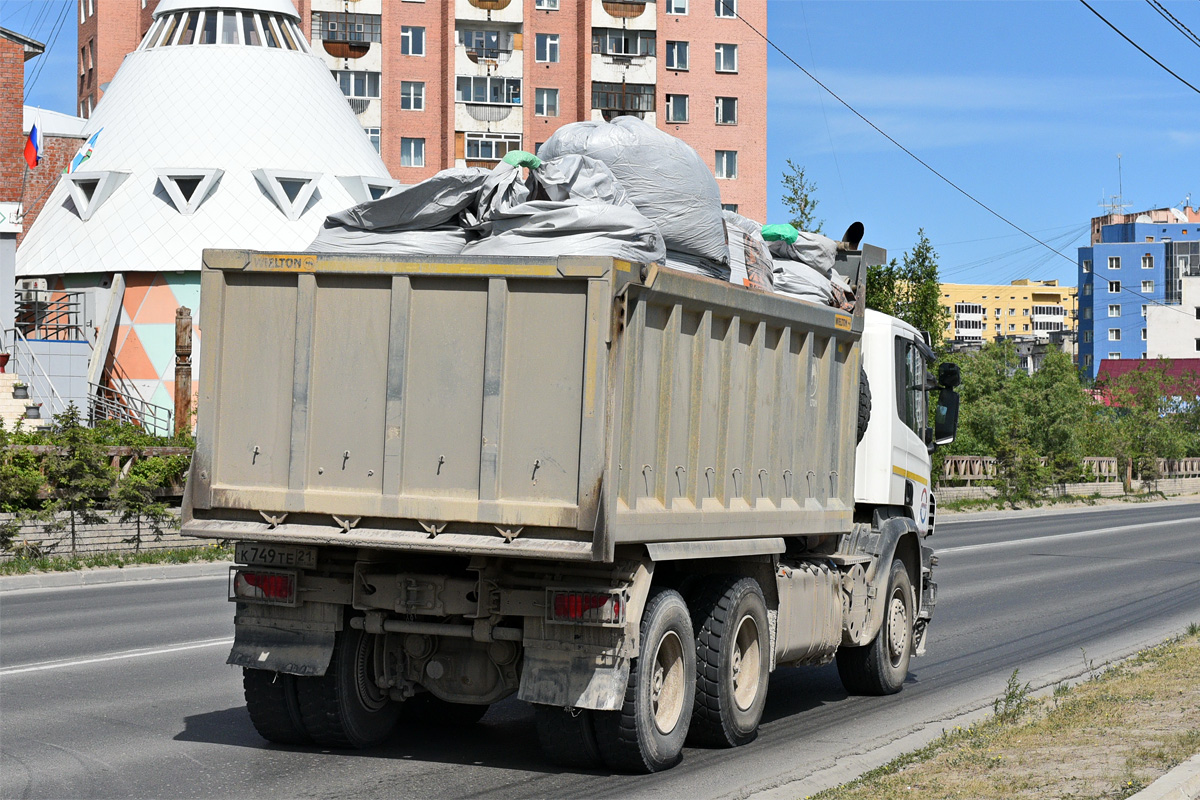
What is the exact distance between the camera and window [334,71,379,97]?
64625 millimetres

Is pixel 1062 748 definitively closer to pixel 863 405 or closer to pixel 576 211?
pixel 863 405

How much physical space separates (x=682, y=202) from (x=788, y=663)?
3.08 meters

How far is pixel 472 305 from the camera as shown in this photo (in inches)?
281

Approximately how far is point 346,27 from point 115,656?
57.2 metres

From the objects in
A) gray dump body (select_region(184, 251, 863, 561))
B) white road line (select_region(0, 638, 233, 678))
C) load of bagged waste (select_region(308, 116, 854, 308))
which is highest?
load of bagged waste (select_region(308, 116, 854, 308))

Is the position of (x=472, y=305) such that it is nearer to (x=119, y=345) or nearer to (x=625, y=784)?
(x=625, y=784)

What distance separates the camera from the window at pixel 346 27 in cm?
6444

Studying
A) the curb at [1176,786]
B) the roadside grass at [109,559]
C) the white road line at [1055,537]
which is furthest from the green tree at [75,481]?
the curb at [1176,786]

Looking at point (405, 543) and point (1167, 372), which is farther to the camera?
point (1167, 372)

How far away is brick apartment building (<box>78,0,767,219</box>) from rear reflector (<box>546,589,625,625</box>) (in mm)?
57507

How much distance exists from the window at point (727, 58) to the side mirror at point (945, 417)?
5843 centimetres

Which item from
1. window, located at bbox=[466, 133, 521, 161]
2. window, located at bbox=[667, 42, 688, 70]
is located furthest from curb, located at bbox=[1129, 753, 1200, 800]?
window, located at bbox=[667, 42, 688, 70]

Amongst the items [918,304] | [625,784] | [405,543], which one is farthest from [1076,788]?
[918,304]

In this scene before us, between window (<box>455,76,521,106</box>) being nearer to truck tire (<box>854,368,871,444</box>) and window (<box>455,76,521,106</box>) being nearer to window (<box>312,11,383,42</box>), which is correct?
window (<box>312,11,383,42</box>)
